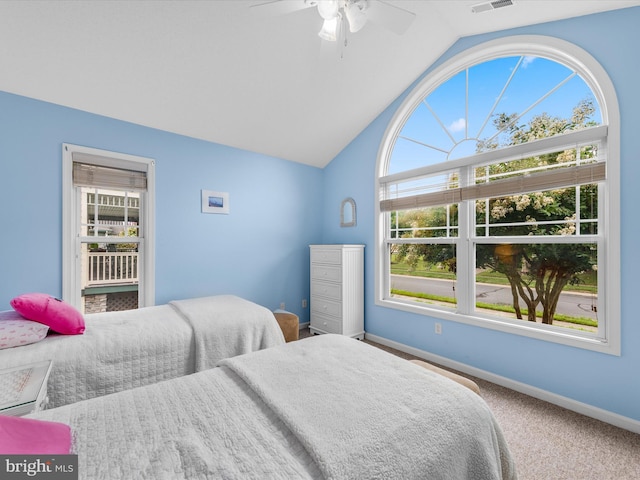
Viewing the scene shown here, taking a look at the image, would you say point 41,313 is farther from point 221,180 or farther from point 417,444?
point 417,444

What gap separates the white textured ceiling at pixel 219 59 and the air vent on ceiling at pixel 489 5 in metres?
0.06

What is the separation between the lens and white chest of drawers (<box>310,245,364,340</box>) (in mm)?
3469

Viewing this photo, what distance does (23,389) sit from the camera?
3.47ft

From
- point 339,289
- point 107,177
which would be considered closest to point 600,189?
point 339,289

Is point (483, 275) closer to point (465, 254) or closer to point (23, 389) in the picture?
point (465, 254)

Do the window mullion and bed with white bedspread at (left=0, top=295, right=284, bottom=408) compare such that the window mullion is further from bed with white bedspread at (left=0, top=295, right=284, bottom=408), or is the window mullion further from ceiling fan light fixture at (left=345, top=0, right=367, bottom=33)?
bed with white bedspread at (left=0, top=295, right=284, bottom=408)

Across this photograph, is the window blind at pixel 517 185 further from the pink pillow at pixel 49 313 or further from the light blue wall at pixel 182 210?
the pink pillow at pixel 49 313

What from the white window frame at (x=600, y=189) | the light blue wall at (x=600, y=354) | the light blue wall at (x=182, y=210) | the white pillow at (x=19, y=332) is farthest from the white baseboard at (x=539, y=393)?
the white pillow at (x=19, y=332)

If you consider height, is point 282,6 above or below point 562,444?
above

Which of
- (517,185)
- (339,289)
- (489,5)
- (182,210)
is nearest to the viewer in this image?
(489,5)

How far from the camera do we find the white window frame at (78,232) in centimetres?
254

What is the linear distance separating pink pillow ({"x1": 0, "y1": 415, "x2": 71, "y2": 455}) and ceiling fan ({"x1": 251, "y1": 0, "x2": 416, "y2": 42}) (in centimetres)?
209

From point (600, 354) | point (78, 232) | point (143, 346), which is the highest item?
point (78, 232)

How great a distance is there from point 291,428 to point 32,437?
0.68 metres
